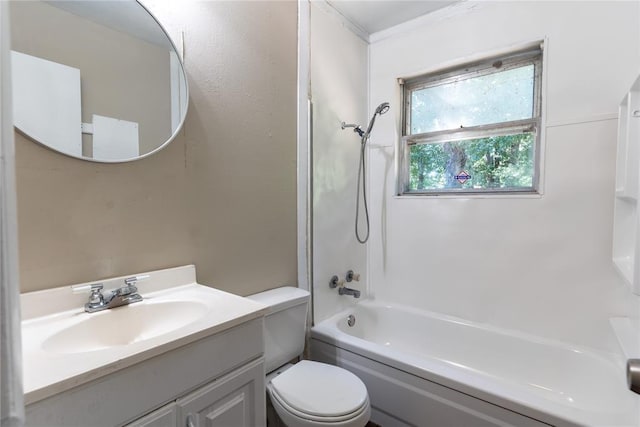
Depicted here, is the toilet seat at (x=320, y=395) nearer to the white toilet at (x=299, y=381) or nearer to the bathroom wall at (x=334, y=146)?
the white toilet at (x=299, y=381)

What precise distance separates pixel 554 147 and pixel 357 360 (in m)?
1.62

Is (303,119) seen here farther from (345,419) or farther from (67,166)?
(345,419)

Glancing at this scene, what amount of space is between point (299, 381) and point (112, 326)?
2.60 feet

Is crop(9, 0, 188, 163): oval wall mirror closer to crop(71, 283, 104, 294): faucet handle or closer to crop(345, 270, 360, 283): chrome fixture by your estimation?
crop(71, 283, 104, 294): faucet handle

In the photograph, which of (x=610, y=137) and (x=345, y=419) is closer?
(x=345, y=419)

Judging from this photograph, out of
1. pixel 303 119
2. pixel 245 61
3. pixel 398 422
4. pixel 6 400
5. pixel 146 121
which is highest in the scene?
pixel 245 61

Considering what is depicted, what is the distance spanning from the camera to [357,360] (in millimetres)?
1626

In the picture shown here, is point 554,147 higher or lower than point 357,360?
higher

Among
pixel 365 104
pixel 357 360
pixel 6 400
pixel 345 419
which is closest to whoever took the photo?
pixel 6 400

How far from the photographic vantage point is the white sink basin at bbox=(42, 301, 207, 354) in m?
0.88

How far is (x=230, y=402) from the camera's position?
3.05ft

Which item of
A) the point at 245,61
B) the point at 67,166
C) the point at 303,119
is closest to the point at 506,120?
the point at 303,119

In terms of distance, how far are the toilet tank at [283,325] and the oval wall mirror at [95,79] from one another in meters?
0.86

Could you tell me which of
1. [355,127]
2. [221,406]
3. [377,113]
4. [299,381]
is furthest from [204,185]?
[377,113]
